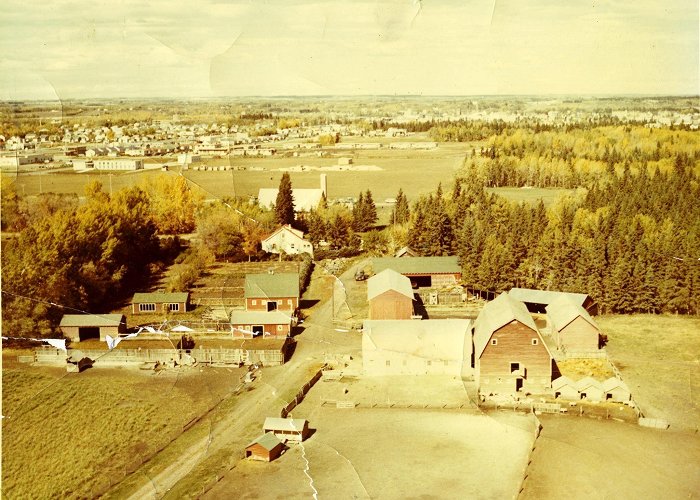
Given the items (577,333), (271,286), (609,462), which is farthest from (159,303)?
(609,462)

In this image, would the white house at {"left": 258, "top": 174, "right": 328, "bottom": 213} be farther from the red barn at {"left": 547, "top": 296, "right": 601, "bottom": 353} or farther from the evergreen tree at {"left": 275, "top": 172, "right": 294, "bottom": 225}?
the red barn at {"left": 547, "top": 296, "right": 601, "bottom": 353}

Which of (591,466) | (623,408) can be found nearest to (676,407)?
(623,408)

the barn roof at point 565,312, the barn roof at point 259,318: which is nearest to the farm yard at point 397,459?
the barn roof at point 565,312

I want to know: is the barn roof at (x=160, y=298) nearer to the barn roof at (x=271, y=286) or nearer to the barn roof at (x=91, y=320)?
the barn roof at (x=91, y=320)

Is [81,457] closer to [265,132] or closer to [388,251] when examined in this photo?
[388,251]

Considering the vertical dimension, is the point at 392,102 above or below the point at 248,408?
above

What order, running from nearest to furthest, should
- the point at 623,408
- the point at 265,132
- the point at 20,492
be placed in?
the point at 20,492 < the point at 623,408 < the point at 265,132

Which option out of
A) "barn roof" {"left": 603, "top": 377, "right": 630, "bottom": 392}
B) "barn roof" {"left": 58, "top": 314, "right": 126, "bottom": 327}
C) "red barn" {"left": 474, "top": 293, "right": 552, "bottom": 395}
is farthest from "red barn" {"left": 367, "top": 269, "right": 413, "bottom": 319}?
"barn roof" {"left": 58, "top": 314, "right": 126, "bottom": 327}
